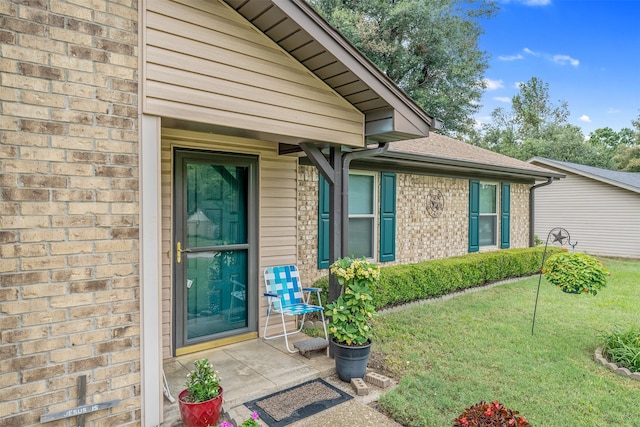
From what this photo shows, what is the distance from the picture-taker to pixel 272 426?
2.79 meters

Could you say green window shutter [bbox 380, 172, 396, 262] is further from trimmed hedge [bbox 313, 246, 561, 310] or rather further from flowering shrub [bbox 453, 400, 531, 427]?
flowering shrub [bbox 453, 400, 531, 427]

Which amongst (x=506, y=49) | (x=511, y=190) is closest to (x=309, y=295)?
(x=511, y=190)

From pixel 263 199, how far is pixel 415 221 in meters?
3.44

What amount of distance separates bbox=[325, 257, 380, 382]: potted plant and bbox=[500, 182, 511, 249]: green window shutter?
6.43m

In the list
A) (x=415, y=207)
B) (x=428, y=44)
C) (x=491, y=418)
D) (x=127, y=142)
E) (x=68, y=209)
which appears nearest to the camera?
(x=491, y=418)

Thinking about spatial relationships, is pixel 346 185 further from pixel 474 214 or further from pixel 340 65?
pixel 474 214

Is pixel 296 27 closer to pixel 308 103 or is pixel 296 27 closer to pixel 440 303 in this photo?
pixel 308 103

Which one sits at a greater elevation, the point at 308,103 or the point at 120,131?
the point at 308,103

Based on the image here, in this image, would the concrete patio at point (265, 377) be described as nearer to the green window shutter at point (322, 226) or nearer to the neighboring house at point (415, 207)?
the green window shutter at point (322, 226)

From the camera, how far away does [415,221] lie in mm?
6918

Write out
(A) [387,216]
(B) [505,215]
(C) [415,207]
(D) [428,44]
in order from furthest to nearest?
(D) [428,44], (B) [505,215], (C) [415,207], (A) [387,216]

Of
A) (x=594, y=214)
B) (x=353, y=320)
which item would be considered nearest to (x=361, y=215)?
(x=353, y=320)

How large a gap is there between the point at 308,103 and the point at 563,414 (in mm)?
3328

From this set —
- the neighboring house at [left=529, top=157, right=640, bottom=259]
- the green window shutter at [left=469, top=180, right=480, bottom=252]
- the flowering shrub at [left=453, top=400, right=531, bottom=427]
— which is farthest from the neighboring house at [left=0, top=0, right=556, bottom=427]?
the neighboring house at [left=529, top=157, right=640, bottom=259]
